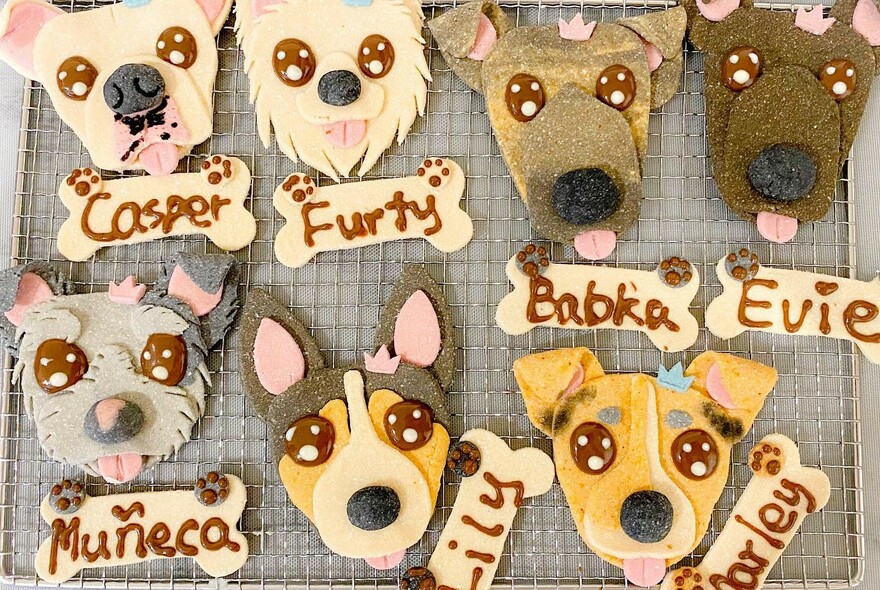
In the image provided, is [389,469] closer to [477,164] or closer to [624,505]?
[624,505]

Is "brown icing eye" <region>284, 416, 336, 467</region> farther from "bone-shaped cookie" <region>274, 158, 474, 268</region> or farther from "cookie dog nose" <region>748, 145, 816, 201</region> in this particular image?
"cookie dog nose" <region>748, 145, 816, 201</region>

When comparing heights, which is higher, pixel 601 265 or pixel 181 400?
pixel 601 265

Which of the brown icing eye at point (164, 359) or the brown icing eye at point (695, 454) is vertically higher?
the brown icing eye at point (164, 359)

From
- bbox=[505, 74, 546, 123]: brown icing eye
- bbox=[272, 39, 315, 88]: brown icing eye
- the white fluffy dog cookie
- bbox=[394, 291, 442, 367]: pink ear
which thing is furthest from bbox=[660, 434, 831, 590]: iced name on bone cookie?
bbox=[272, 39, 315, 88]: brown icing eye

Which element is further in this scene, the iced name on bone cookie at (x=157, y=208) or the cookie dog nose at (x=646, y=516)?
the iced name on bone cookie at (x=157, y=208)

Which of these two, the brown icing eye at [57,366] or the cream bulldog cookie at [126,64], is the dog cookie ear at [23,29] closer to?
the cream bulldog cookie at [126,64]

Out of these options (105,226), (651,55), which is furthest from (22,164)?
(651,55)

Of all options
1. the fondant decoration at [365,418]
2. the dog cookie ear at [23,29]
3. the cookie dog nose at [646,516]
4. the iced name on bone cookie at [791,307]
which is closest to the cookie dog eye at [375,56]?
the fondant decoration at [365,418]
